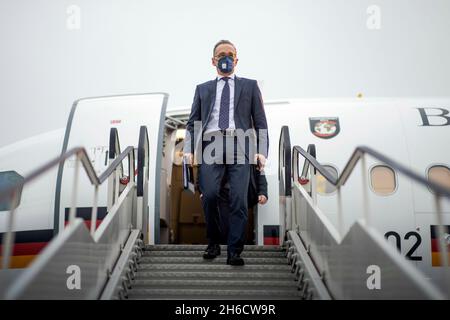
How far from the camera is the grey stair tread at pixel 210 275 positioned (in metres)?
4.13

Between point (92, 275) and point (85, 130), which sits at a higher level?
point (85, 130)

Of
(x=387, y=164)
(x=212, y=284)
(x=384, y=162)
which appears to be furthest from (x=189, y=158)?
(x=384, y=162)

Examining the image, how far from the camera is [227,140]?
4.28 metres

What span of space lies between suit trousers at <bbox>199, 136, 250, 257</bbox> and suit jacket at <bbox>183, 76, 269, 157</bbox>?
171mm

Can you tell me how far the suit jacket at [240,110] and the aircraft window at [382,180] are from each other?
6.64 feet

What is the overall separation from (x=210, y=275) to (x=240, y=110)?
142 centimetres

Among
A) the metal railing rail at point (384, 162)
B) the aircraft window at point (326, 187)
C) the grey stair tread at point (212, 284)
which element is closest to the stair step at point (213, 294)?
the grey stair tread at point (212, 284)

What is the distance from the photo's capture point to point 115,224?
418cm

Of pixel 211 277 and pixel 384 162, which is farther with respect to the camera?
pixel 211 277

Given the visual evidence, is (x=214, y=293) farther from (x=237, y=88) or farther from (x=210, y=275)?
(x=237, y=88)
